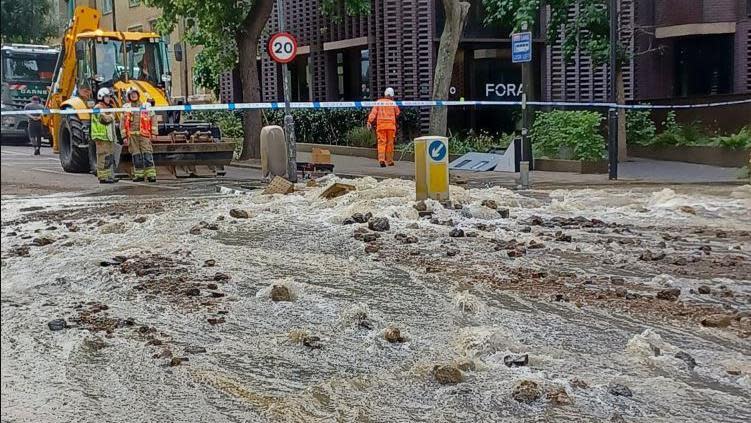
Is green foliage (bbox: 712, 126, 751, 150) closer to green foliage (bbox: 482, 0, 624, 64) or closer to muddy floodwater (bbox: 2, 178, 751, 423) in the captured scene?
green foliage (bbox: 482, 0, 624, 64)

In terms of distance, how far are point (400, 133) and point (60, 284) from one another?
61.1 ft

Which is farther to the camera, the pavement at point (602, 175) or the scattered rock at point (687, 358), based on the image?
the pavement at point (602, 175)

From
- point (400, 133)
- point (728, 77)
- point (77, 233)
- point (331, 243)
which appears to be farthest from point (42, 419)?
point (728, 77)

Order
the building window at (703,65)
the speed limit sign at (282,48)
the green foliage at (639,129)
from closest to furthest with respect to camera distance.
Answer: the speed limit sign at (282,48) < the green foliage at (639,129) < the building window at (703,65)

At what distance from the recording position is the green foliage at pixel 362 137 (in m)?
24.4

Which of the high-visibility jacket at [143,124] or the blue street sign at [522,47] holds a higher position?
the blue street sign at [522,47]

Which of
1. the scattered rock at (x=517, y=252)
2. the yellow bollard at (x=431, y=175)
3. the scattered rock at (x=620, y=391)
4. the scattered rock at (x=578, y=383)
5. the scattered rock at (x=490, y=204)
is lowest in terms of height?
the scattered rock at (x=620, y=391)

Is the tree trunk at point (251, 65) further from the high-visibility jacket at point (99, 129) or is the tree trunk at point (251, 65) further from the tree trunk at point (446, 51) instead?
the high-visibility jacket at point (99, 129)

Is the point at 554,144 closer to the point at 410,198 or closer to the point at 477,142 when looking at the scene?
the point at 477,142

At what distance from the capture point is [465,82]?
27.2m

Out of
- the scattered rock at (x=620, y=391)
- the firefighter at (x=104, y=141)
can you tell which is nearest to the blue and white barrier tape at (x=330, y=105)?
the firefighter at (x=104, y=141)

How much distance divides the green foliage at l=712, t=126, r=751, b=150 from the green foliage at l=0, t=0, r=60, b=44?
18715mm

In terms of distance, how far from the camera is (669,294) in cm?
707

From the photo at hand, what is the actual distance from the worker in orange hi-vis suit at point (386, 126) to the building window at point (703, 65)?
30.7ft
